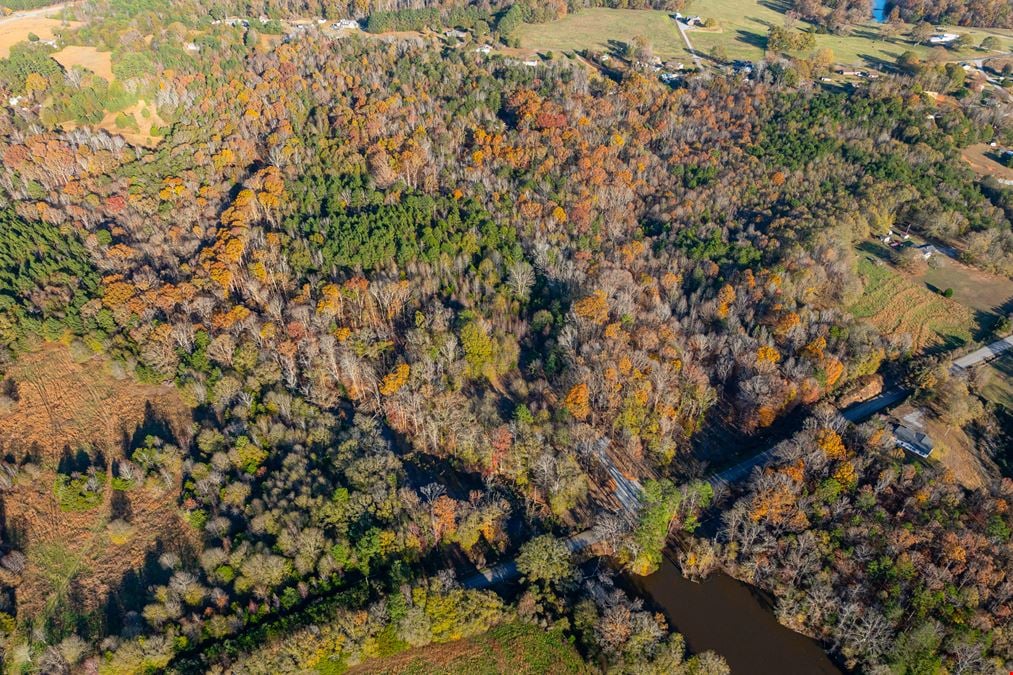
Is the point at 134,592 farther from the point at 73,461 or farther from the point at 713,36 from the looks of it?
the point at 713,36

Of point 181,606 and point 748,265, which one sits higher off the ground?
point 748,265

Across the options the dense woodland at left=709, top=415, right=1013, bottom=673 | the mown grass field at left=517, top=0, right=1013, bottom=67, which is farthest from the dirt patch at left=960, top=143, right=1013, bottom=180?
the dense woodland at left=709, top=415, right=1013, bottom=673

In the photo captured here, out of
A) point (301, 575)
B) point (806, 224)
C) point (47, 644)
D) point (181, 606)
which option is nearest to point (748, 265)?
point (806, 224)

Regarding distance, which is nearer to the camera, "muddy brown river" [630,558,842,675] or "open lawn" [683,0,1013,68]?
"muddy brown river" [630,558,842,675]

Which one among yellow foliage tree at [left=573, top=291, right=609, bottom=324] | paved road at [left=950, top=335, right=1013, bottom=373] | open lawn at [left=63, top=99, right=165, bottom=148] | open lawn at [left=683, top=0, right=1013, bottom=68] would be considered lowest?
paved road at [left=950, top=335, right=1013, bottom=373]

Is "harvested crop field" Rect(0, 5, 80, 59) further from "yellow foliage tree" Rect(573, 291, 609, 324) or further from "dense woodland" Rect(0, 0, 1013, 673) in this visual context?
"yellow foliage tree" Rect(573, 291, 609, 324)

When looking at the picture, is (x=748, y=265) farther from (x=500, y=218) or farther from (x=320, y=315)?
(x=320, y=315)
